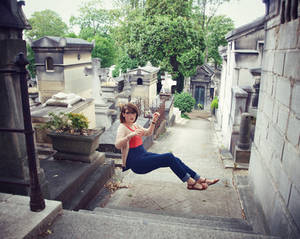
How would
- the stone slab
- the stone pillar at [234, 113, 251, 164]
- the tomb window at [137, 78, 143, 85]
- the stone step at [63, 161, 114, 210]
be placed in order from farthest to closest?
the tomb window at [137, 78, 143, 85]
the stone pillar at [234, 113, 251, 164]
the stone step at [63, 161, 114, 210]
the stone slab

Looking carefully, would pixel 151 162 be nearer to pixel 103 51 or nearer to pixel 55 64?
pixel 55 64

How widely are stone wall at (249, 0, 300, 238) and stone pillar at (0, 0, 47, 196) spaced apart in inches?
151


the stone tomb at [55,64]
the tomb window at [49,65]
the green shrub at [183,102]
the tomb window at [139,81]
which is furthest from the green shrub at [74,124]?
the green shrub at [183,102]

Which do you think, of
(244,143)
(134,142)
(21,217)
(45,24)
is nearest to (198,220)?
(134,142)

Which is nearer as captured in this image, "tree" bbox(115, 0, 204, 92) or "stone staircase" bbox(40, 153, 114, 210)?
"stone staircase" bbox(40, 153, 114, 210)

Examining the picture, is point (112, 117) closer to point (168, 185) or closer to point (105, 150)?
point (105, 150)

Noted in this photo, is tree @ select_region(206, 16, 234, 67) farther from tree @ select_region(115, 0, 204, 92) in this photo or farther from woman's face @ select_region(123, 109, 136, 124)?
woman's face @ select_region(123, 109, 136, 124)

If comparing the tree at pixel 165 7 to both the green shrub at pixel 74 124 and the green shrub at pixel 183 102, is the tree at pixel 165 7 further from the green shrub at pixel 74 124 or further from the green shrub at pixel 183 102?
the green shrub at pixel 74 124

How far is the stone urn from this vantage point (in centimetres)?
600

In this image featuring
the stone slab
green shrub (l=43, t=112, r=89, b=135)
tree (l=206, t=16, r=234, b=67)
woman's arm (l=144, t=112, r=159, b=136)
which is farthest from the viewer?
tree (l=206, t=16, r=234, b=67)

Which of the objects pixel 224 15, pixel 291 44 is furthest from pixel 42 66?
pixel 224 15

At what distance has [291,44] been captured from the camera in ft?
12.5

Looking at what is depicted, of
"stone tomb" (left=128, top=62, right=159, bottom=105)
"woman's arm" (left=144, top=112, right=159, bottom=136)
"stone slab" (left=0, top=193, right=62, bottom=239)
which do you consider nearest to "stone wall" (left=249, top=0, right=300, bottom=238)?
"woman's arm" (left=144, top=112, right=159, bottom=136)

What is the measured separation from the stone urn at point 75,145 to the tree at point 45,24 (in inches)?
1655
